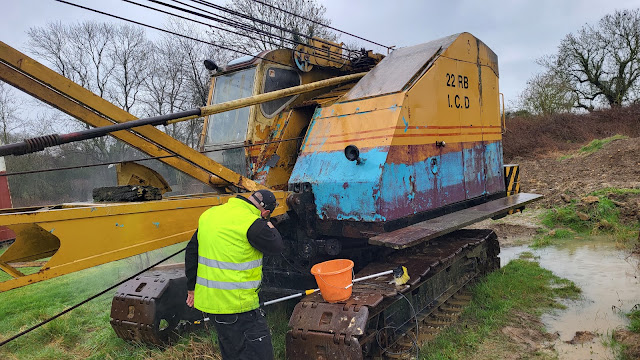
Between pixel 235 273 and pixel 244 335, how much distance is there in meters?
0.44

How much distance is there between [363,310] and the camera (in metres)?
3.37

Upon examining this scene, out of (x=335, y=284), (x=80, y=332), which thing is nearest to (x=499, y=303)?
(x=335, y=284)

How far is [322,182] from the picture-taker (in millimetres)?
4324

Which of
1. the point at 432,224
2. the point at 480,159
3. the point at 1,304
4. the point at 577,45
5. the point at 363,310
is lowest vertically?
the point at 1,304

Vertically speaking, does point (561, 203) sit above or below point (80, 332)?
above

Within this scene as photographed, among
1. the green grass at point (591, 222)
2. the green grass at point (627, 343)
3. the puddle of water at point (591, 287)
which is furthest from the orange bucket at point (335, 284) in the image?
the green grass at point (591, 222)

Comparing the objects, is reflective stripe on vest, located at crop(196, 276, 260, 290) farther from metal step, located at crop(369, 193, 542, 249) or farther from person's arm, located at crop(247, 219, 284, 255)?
metal step, located at crop(369, 193, 542, 249)

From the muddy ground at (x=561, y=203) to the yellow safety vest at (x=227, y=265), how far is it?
242 centimetres

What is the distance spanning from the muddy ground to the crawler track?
0.70m

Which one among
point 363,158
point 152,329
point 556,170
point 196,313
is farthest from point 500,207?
point 556,170

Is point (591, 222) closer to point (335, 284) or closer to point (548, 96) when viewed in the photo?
point (335, 284)

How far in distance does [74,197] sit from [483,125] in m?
14.4

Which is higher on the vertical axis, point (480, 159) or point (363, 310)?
point (480, 159)

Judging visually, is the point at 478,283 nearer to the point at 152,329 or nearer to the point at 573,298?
the point at 573,298
